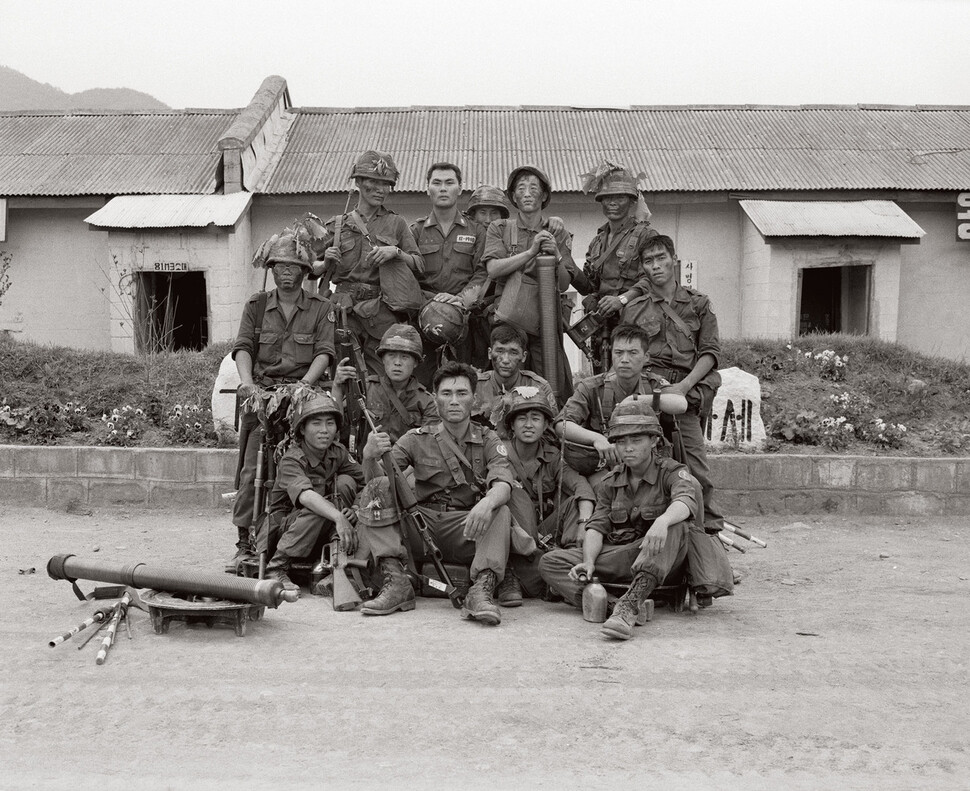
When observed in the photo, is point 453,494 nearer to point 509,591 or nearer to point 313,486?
point 509,591

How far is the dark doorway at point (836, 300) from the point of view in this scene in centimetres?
1525

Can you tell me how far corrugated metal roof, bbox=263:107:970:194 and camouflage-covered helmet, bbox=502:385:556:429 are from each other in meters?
8.95

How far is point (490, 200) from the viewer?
701cm

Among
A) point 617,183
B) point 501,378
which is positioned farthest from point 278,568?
point 617,183

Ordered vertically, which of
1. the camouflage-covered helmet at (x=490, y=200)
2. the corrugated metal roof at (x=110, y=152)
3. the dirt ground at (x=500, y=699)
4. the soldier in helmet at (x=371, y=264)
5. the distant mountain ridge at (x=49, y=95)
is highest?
the distant mountain ridge at (x=49, y=95)

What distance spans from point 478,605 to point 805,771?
6.64 feet

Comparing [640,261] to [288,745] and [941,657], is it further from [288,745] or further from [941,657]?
[288,745]

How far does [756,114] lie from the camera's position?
59.1 ft

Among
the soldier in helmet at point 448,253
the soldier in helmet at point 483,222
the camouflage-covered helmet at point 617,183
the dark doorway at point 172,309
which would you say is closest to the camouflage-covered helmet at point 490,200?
the soldier in helmet at point 483,222

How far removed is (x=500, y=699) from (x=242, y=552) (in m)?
2.75

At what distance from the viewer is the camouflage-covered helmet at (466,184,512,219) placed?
702 centimetres

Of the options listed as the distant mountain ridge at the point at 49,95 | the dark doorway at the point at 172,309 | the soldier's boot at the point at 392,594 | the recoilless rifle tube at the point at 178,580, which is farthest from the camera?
the distant mountain ridge at the point at 49,95

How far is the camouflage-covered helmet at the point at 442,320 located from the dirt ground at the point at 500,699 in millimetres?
1915

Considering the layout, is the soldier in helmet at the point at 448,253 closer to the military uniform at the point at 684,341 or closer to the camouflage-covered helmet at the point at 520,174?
the camouflage-covered helmet at the point at 520,174
